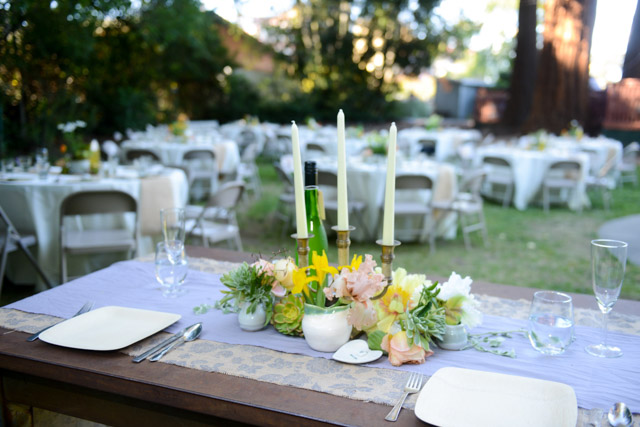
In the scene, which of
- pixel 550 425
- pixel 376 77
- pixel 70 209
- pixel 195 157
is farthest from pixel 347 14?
pixel 550 425

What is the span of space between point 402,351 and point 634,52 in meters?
3.58

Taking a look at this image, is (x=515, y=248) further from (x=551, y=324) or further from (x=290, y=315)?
(x=290, y=315)

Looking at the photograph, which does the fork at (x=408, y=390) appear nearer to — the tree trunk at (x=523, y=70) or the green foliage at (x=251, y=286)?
the green foliage at (x=251, y=286)

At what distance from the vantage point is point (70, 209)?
3383mm

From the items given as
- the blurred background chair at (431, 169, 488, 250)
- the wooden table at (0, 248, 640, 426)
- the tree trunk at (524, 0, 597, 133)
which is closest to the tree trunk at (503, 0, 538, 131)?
the tree trunk at (524, 0, 597, 133)

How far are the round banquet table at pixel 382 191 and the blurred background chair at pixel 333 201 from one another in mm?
19

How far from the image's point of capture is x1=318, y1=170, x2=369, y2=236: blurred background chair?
4.89m

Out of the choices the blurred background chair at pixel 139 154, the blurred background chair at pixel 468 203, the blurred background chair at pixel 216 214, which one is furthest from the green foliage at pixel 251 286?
the blurred background chair at pixel 139 154

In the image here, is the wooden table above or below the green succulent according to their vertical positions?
below

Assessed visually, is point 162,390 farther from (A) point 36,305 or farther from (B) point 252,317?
(A) point 36,305

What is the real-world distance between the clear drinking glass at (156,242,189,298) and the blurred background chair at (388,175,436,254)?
3.38 m

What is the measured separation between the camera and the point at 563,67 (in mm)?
10742

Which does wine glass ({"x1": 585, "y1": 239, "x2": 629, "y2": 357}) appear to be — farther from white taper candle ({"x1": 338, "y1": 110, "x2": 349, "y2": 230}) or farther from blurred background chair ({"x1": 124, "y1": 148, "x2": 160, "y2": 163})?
blurred background chair ({"x1": 124, "y1": 148, "x2": 160, "y2": 163})

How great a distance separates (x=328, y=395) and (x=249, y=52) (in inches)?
786
